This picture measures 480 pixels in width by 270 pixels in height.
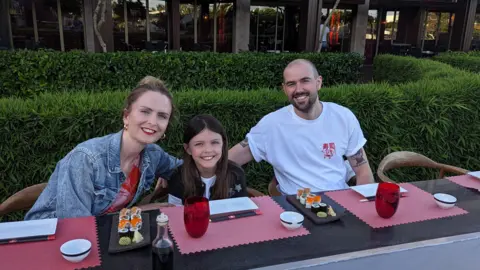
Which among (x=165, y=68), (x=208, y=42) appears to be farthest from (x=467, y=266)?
(x=208, y=42)

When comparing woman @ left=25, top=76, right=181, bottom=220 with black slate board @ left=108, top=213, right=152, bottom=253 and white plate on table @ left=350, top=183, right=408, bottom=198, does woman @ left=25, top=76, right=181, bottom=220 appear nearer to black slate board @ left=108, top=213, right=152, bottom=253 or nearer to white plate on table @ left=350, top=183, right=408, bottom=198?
black slate board @ left=108, top=213, right=152, bottom=253

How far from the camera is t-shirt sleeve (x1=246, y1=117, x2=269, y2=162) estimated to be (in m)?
2.46

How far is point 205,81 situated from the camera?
6.57 meters

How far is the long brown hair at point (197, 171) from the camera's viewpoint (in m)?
1.95

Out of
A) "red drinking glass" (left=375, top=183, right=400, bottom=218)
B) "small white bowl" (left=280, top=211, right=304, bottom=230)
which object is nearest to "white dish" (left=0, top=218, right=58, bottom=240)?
"small white bowl" (left=280, top=211, right=304, bottom=230)

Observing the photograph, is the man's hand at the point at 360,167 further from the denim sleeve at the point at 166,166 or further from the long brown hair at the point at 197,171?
the denim sleeve at the point at 166,166

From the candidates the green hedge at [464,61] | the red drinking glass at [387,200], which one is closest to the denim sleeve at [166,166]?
the red drinking glass at [387,200]

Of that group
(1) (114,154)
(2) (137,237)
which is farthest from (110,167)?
(2) (137,237)

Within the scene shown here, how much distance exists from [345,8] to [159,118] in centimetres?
1400

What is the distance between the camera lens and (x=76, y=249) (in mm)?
1265

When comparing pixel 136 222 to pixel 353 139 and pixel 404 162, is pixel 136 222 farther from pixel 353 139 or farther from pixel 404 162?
pixel 404 162

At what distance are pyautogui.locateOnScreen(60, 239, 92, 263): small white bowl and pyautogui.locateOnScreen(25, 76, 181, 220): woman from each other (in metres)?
0.34

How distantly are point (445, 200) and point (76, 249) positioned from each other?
1567mm

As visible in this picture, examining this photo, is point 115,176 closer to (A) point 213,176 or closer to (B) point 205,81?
(A) point 213,176
